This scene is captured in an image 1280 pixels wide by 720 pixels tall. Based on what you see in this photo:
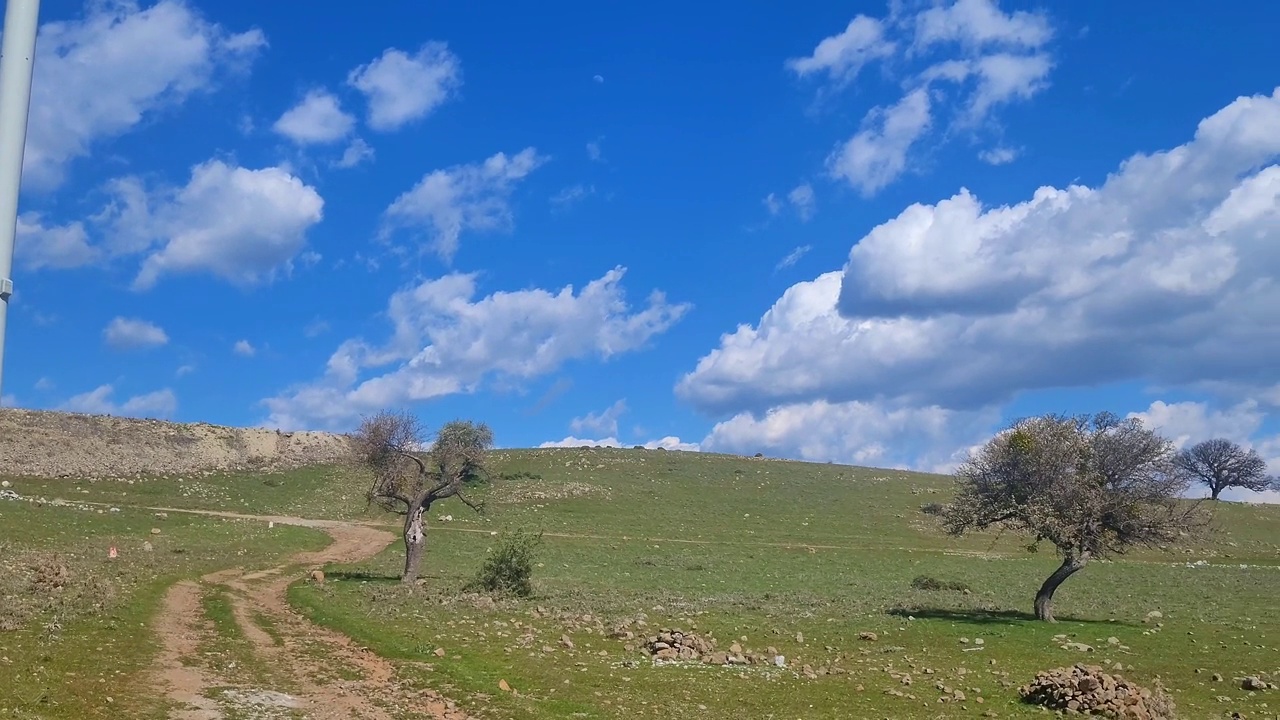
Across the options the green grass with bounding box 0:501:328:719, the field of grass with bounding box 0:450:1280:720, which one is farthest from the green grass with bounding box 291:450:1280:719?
the green grass with bounding box 0:501:328:719

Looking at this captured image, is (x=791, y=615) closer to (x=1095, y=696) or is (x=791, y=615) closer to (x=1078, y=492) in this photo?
(x=1078, y=492)

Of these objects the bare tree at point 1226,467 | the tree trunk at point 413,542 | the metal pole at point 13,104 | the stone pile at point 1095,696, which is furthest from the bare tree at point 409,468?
the bare tree at point 1226,467

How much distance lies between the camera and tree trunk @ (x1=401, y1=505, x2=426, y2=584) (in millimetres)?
34844

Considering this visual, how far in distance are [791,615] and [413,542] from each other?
14988mm

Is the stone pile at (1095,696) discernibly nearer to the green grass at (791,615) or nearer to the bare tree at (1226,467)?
the green grass at (791,615)

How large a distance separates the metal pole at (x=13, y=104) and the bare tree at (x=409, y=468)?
30.5 m

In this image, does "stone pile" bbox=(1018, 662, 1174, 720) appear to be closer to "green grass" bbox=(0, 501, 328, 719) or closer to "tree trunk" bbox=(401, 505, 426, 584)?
"green grass" bbox=(0, 501, 328, 719)

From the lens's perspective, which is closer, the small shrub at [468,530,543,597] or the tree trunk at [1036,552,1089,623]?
the tree trunk at [1036,552,1089,623]

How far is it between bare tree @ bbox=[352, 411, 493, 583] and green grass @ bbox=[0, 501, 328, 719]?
7.96 meters

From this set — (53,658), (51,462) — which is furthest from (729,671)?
(51,462)

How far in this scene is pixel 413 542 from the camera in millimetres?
35438

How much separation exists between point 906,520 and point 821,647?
6756cm

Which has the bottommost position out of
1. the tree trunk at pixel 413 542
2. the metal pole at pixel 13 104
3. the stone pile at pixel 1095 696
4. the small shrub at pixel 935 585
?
the small shrub at pixel 935 585

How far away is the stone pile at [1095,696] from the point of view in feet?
53.9
